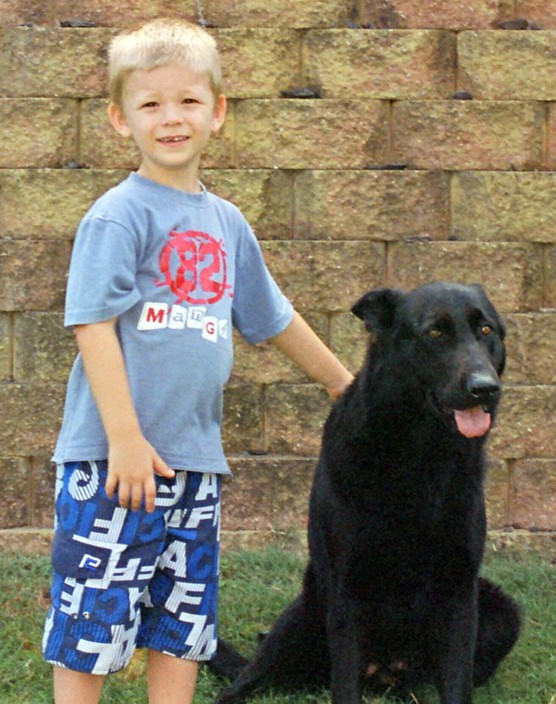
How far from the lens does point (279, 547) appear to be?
4.96 metres

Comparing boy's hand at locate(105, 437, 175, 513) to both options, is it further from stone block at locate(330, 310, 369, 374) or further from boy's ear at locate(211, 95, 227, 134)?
stone block at locate(330, 310, 369, 374)

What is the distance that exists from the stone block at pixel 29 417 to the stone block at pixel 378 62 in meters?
1.68

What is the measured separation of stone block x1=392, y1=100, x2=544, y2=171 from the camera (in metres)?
4.95

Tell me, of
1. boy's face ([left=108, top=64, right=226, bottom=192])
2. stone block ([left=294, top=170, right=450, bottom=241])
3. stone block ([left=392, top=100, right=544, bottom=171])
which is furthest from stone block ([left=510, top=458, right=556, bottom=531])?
boy's face ([left=108, top=64, right=226, bottom=192])

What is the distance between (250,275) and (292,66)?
2.06m

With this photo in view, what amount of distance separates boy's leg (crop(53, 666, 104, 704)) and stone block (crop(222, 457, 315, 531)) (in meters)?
2.10

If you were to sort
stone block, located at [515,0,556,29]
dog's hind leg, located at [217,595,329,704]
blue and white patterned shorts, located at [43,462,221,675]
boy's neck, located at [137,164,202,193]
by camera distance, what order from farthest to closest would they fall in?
stone block, located at [515,0,556,29]
dog's hind leg, located at [217,595,329,704]
boy's neck, located at [137,164,202,193]
blue and white patterned shorts, located at [43,462,221,675]

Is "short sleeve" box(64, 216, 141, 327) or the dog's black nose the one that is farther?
the dog's black nose

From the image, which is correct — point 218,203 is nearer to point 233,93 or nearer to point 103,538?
point 103,538

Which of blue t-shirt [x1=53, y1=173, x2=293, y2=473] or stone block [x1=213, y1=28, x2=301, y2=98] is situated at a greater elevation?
stone block [x1=213, y1=28, x2=301, y2=98]

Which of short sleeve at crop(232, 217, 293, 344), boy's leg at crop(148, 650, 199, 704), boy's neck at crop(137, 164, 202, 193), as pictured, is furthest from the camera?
short sleeve at crop(232, 217, 293, 344)

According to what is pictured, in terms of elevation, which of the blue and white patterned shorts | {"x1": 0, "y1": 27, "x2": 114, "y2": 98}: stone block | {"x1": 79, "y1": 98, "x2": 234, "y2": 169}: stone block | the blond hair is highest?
{"x1": 0, "y1": 27, "x2": 114, "y2": 98}: stone block

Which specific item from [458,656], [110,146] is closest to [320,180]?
[110,146]

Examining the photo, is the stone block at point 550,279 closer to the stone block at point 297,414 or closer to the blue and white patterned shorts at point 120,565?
the stone block at point 297,414
